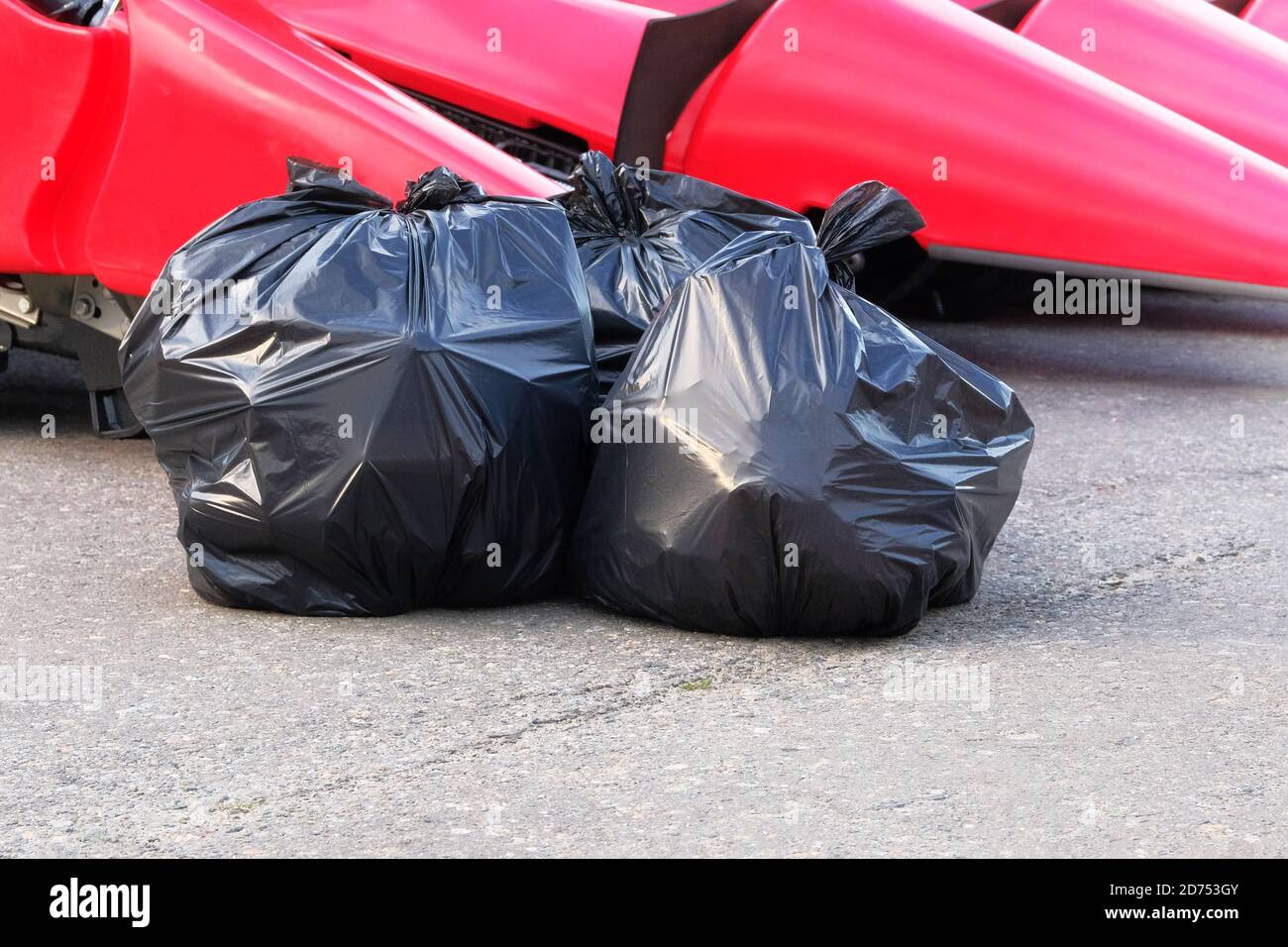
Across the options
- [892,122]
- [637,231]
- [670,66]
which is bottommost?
[637,231]

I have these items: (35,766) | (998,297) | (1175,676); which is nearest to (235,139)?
(35,766)

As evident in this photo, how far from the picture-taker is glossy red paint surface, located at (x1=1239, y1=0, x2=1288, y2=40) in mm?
7918

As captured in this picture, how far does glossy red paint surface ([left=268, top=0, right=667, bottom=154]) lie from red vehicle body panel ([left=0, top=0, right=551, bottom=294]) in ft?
3.30

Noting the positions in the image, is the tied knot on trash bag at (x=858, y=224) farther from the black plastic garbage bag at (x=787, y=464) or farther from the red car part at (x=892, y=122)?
the red car part at (x=892, y=122)

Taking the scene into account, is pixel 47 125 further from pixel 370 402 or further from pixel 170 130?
pixel 370 402

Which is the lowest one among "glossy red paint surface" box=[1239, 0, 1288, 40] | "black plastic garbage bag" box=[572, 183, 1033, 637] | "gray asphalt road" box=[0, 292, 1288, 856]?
"gray asphalt road" box=[0, 292, 1288, 856]

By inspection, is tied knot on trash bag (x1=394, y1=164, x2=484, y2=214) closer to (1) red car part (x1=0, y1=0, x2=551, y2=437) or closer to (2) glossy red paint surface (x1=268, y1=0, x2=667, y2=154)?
(1) red car part (x1=0, y1=0, x2=551, y2=437)

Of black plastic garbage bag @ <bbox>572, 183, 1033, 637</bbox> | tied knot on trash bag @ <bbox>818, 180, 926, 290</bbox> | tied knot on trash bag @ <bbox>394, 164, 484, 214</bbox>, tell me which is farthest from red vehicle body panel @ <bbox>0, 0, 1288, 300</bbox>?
black plastic garbage bag @ <bbox>572, 183, 1033, 637</bbox>

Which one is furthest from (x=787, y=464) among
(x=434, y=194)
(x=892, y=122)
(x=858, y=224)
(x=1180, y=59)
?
(x=1180, y=59)

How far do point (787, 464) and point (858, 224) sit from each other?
667mm

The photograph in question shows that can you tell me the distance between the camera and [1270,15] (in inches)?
313

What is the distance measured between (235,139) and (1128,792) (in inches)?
108

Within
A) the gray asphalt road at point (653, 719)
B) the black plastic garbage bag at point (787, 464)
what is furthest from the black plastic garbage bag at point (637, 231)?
the gray asphalt road at point (653, 719)

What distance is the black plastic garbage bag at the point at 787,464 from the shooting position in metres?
2.77
